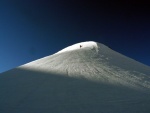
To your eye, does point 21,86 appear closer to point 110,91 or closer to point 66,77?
point 66,77

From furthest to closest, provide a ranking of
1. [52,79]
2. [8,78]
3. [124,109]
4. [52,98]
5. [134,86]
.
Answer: [8,78]
[52,79]
[134,86]
[52,98]
[124,109]

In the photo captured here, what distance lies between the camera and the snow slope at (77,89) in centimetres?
376

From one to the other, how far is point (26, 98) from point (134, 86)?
232 cm

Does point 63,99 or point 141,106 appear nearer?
point 141,106

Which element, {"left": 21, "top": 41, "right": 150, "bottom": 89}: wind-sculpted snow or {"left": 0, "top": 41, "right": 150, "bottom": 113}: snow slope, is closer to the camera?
{"left": 0, "top": 41, "right": 150, "bottom": 113}: snow slope

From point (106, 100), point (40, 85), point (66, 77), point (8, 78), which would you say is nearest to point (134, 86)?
point (106, 100)

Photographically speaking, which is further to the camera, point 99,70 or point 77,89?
point 99,70

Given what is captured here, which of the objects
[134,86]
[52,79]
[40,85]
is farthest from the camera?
[52,79]

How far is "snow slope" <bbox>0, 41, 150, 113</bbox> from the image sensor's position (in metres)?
3.76

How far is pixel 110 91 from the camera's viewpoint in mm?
4363

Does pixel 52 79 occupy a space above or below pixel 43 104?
above

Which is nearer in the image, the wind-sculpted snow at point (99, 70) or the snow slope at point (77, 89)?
the snow slope at point (77, 89)

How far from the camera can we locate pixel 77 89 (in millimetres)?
4613

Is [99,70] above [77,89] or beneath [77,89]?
above
